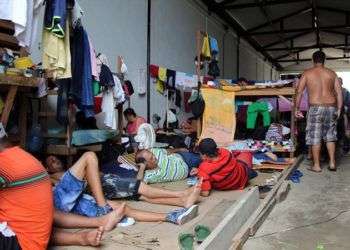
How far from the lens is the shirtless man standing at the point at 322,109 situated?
6016 millimetres

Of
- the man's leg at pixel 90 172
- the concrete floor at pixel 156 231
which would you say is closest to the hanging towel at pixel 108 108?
the concrete floor at pixel 156 231

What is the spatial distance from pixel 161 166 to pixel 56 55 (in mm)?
1834

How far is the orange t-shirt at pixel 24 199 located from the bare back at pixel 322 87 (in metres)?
4.52

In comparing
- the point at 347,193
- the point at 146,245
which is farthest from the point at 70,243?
the point at 347,193

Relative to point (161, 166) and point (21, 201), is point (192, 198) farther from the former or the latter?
point (21, 201)

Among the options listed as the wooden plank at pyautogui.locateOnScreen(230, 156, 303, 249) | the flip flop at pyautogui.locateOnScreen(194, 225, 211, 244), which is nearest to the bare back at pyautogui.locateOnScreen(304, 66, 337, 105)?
the wooden plank at pyautogui.locateOnScreen(230, 156, 303, 249)

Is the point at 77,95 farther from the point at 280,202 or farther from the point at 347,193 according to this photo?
the point at 347,193

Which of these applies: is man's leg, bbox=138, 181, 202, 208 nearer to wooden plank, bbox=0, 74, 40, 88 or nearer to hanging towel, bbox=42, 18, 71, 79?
hanging towel, bbox=42, 18, 71, 79

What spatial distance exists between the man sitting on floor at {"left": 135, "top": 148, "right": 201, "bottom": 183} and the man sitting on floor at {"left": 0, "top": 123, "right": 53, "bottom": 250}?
2.33 meters

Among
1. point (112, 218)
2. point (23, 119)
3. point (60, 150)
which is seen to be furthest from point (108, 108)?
point (112, 218)

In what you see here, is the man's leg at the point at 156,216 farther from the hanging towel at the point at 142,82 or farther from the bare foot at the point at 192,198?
the hanging towel at the point at 142,82

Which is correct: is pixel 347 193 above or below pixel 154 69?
below

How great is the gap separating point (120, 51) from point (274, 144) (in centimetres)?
299

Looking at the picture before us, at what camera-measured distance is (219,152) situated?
15.1ft
